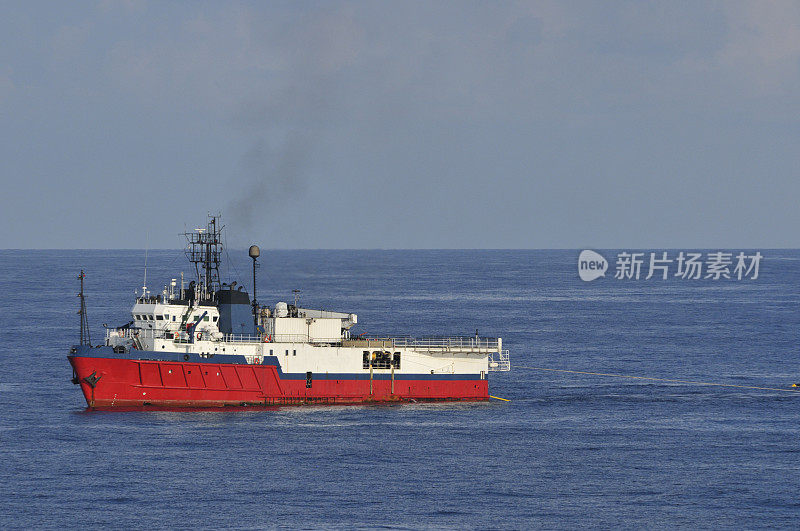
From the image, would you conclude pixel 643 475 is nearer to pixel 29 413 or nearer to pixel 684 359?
pixel 29 413

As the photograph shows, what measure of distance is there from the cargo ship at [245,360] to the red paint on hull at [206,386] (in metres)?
0.07

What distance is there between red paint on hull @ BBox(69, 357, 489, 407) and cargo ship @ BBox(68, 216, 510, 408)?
7 cm

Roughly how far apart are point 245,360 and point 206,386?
10.2ft

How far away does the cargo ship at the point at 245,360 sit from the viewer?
7931 cm

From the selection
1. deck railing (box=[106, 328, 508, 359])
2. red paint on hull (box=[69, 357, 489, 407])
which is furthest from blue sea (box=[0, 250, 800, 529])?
deck railing (box=[106, 328, 508, 359])

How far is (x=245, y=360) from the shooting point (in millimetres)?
80500

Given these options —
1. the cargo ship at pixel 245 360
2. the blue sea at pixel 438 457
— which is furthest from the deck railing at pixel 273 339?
the blue sea at pixel 438 457

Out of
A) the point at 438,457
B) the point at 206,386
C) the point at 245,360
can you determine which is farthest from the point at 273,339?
the point at 438,457

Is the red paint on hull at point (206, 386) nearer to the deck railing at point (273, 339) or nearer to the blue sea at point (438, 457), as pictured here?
the blue sea at point (438, 457)

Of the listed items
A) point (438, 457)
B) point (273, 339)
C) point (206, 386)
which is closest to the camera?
point (438, 457)

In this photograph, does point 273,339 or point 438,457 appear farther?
point 273,339

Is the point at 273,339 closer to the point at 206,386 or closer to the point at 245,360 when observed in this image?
the point at 245,360

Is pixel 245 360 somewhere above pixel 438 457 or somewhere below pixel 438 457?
above

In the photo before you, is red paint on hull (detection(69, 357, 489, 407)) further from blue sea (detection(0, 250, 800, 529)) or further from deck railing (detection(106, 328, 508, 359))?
A: deck railing (detection(106, 328, 508, 359))
